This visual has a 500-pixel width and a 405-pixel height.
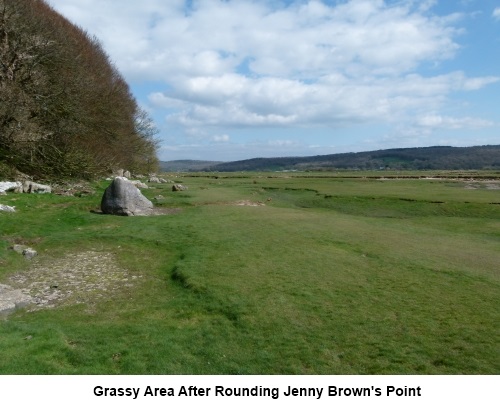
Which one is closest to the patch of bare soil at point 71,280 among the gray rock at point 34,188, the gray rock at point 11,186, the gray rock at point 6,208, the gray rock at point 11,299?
the gray rock at point 11,299

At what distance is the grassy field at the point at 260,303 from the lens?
9586 mm

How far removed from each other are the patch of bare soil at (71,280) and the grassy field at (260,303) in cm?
29

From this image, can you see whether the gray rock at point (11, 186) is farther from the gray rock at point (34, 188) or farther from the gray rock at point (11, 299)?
the gray rock at point (11, 299)

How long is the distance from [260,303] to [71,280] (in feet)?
25.7

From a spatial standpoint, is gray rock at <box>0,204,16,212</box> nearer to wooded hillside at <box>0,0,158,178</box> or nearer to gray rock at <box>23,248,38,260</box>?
gray rock at <box>23,248,38,260</box>

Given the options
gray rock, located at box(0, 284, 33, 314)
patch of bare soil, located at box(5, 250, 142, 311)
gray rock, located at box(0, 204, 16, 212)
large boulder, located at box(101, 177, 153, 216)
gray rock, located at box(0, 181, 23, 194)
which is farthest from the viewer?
gray rock, located at box(0, 181, 23, 194)

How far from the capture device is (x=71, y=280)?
15805 mm

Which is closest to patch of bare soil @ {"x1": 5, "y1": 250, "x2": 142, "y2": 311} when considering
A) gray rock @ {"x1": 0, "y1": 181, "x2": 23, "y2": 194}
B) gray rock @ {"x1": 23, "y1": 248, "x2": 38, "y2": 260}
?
gray rock @ {"x1": 23, "y1": 248, "x2": 38, "y2": 260}

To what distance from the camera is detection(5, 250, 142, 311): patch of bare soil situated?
14.0 metres

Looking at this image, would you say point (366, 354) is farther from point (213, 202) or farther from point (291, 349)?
point (213, 202)

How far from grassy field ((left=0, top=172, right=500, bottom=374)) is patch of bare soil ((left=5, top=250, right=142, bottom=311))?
29 centimetres

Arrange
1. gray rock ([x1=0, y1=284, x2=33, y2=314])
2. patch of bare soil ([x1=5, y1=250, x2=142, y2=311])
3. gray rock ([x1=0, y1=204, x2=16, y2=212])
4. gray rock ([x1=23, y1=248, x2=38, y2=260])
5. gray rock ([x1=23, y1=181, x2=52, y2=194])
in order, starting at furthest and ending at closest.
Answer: gray rock ([x1=23, y1=181, x2=52, y2=194])
gray rock ([x1=0, y1=204, x2=16, y2=212])
gray rock ([x1=23, y1=248, x2=38, y2=260])
patch of bare soil ([x1=5, y1=250, x2=142, y2=311])
gray rock ([x1=0, y1=284, x2=33, y2=314])

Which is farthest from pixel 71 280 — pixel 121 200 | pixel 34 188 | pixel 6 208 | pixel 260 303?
pixel 34 188

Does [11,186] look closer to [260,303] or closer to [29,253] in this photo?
[29,253]
